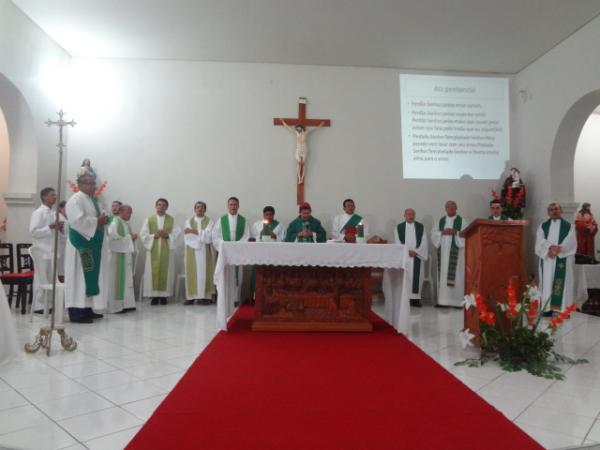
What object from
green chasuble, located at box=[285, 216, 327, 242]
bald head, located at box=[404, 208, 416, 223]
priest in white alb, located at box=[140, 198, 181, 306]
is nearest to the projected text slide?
bald head, located at box=[404, 208, 416, 223]

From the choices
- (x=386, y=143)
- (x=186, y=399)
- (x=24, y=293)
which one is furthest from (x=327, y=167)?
(x=186, y=399)

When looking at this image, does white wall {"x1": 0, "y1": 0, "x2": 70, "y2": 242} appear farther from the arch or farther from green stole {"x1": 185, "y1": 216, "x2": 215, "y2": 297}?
the arch

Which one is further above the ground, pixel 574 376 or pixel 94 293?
pixel 94 293

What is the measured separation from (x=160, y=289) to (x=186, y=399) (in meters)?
4.67

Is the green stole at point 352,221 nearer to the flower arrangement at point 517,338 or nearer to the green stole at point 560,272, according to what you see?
the green stole at point 560,272

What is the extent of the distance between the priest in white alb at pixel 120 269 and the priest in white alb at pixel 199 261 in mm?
971

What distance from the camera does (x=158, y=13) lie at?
6508 millimetres

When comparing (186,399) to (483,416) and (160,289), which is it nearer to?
(483,416)

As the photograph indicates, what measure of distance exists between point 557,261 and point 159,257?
5.94 metres

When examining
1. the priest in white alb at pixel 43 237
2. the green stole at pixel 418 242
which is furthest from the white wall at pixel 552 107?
the priest in white alb at pixel 43 237

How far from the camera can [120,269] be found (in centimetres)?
645

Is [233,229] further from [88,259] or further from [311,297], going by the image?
[311,297]

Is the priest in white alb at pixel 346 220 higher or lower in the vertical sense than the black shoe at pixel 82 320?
higher

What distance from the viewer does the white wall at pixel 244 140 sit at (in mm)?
7934
